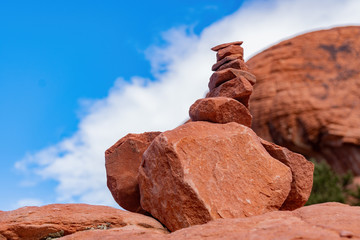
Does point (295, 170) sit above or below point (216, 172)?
below

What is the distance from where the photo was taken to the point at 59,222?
691 cm

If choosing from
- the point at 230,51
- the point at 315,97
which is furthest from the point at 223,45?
the point at 315,97

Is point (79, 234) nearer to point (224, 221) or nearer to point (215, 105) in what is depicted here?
point (224, 221)

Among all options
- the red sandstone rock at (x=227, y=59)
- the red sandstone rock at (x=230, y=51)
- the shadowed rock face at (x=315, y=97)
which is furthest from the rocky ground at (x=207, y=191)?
the shadowed rock face at (x=315, y=97)

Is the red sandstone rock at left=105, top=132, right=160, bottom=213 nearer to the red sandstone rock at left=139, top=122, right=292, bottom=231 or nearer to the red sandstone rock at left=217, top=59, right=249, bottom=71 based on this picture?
the red sandstone rock at left=139, top=122, right=292, bottom=231

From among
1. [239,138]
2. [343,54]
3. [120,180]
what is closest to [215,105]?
[239,138]

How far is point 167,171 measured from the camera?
271 inches

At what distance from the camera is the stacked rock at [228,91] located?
822 centimetres

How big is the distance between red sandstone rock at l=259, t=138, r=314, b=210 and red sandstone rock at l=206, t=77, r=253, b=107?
4.25 ft

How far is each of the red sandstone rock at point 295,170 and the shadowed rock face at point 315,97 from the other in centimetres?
1823

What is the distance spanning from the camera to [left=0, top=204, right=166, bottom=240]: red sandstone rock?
22.4 ft

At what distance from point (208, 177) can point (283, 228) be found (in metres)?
2.43

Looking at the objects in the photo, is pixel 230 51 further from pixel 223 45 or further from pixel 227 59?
pixel 223 45

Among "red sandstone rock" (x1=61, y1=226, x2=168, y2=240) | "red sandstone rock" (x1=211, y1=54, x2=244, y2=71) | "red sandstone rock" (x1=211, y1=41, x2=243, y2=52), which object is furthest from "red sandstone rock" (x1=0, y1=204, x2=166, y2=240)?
"red sandstone rock" (x1=211, y1=41, x2=243, y2=52)
